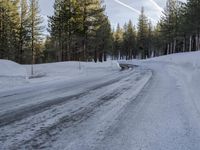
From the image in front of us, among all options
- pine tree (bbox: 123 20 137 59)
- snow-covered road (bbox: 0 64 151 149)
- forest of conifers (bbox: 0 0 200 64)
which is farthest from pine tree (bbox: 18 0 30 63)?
snow-covered road (bbox: 0 64 151 149)

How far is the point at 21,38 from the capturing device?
53031mm

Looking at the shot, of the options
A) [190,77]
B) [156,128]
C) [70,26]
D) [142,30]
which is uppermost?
[142,30]

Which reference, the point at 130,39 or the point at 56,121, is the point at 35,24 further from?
the point at 56,121

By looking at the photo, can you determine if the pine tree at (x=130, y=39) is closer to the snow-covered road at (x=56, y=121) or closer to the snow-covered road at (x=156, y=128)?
the snow-covered road at (x=56, y=121)

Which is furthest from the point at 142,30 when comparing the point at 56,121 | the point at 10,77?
the point at 56,121

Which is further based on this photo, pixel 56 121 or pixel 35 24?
pixel 35 24

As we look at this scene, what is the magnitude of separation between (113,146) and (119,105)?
3.71 m

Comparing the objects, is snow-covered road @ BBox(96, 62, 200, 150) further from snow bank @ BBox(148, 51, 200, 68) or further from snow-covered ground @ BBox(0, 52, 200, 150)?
snow bank @ BBox(148, 51, 200, 68)

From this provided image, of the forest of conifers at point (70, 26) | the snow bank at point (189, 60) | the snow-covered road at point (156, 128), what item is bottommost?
the snow-covered road at point (156, 128)

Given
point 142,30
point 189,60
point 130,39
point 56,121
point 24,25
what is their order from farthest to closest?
point 130,39
point 142,30
point 24,25
point 189,60
point 56,121

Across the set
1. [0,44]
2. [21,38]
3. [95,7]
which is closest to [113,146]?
[95,7]

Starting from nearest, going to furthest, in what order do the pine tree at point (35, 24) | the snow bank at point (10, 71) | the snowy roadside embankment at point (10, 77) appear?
the snowy roadside embankment at point (10, 77) < the snow bank at point (10, 71) < the pine tree at point (35, 24)

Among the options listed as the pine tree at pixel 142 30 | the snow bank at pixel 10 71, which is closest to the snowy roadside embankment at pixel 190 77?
the snow bank at pixel 10 71

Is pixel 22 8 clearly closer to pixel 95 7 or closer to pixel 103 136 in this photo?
pixel 95 7
